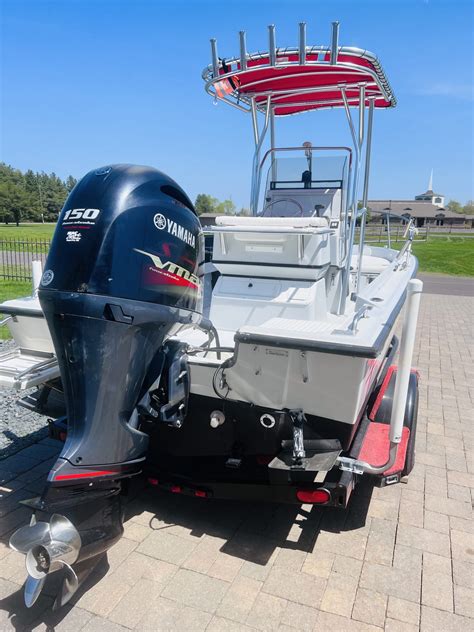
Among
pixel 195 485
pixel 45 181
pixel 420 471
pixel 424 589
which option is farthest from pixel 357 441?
pixel 45 181

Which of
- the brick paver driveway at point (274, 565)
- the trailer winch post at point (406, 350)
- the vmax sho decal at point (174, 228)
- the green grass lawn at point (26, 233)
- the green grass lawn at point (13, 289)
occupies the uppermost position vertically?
the vmax sho decal at point (174, 228)

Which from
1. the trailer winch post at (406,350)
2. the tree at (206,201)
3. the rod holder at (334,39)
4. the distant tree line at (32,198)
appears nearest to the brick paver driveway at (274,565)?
the trailer winch post at (406,350)

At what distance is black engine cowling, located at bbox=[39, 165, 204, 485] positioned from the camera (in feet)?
6.68

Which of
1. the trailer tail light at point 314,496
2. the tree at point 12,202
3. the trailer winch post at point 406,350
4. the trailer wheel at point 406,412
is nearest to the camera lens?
the trailer winch post at point 406,350

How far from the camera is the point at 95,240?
2115mm

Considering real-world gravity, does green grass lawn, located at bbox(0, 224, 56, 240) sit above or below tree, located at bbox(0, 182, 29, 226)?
below

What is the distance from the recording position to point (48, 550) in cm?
184

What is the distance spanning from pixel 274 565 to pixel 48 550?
3.98 ft

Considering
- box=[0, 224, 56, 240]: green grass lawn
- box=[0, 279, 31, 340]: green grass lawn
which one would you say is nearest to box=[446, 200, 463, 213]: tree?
box=[0, 224, 56, 240]: green grass lawn

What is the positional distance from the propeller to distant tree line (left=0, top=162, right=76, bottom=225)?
205ft

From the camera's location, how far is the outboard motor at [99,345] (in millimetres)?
1934

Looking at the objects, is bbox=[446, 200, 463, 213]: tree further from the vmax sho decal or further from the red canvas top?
the vmax sho decal

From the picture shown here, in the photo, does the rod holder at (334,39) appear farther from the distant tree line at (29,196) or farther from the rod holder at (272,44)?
Answer: the distant tree line at (29,196)

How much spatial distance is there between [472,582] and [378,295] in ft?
5.62
